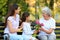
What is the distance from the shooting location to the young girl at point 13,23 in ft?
15.5

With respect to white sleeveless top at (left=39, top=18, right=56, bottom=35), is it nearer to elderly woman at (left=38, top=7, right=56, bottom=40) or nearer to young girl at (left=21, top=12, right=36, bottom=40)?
elderly woman at (left=38, top=7, right=56, bottom=40)

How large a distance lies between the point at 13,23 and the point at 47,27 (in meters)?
0.77

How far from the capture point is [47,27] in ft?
16.5

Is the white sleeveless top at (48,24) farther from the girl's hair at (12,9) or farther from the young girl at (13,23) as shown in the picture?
the girl's hair at (12,9)

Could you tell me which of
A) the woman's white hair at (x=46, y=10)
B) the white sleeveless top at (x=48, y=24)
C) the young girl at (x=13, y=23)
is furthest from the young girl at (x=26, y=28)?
the woman's white hair at (x=46, y=10)

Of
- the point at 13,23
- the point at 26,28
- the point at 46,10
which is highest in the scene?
the point at 46,10

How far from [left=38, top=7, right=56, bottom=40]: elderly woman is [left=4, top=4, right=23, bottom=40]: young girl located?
1.76 feet

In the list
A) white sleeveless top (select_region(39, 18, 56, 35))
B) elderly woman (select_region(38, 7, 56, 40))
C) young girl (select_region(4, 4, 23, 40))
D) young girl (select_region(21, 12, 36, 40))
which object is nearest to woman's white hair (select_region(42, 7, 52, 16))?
elderly woman (select_region(38, 7, 56, 40))

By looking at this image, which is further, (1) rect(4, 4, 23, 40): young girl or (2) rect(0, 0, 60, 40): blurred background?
(2) rect(0, 0, 60, 40): blurred background

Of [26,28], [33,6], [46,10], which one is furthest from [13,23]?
[46,10]

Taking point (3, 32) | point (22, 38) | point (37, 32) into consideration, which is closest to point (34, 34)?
point (37, 32)

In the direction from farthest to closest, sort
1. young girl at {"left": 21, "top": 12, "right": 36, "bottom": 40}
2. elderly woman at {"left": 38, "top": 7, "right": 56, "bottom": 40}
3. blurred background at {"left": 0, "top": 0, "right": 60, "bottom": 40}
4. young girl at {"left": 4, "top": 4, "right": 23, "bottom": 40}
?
blurred background at {"left": 0, "top": 0, "right": 60, "bottom": 40} < elderly woman at {"left": 38, "top": 7, "right": 56, "bottom": 40} < young girl at {"left": 21, "top": 12, "right": 36, "bottom": 40} < young girl at {"left": 4, "top": 4, "right": 23, "bottom": 40}

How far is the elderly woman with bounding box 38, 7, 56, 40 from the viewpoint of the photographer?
4992 mm

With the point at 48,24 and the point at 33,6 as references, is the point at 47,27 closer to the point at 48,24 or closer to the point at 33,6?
the point at 48,24
